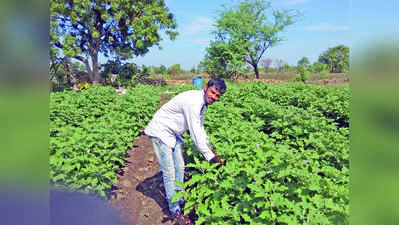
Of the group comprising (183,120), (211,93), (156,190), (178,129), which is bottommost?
(156,190)

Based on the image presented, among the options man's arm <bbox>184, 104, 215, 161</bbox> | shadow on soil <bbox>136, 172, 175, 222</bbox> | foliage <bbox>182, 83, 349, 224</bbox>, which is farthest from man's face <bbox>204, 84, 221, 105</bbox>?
shadow on soil <bbox>136, 172, 175, 222</bbox>

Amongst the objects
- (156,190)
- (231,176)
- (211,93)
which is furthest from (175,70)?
(231,176)

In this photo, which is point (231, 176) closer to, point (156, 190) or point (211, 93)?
point (211, 93)

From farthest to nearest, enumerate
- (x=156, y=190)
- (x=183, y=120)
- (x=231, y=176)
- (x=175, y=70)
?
(x=175, y=70)
(x=156, y=190)
(x=183, y=120)
(x=231, y=176)

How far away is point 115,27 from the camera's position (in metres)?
21.4

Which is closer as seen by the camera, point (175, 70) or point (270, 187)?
point (270, 187)

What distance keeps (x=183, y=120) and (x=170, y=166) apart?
572mm

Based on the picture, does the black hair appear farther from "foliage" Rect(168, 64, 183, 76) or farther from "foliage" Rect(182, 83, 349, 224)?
"foliage" Rect(168, 64, 183, 76)

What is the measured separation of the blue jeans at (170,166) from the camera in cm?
321

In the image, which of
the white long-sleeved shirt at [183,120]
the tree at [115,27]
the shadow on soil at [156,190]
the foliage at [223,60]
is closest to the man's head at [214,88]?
the white long-sleeved shirt at [183,120]

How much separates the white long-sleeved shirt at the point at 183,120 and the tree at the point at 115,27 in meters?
16.9

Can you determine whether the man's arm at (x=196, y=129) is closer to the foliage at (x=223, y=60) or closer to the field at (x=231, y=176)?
the field at (x=231, y=176)
